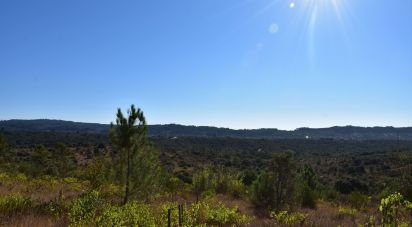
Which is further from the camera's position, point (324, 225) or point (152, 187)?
point (152, 187)

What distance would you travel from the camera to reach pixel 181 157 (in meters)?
64.9

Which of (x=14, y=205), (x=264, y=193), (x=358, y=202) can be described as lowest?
(x=358, y=202)

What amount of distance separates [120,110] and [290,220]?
7.42 m

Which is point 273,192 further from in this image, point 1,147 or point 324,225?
point 1,147

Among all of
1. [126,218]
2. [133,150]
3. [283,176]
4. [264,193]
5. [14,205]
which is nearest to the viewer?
[126,218]

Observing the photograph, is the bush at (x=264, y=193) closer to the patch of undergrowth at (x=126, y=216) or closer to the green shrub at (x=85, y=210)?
the patch of undergrowth at (x=126, y=216)

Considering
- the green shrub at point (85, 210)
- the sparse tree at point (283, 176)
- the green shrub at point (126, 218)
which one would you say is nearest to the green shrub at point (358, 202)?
the sparse tree at point (283, 176)

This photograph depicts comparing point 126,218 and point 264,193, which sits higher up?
point 126,218

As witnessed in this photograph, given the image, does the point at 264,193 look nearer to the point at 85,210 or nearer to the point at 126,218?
the point at 126,218

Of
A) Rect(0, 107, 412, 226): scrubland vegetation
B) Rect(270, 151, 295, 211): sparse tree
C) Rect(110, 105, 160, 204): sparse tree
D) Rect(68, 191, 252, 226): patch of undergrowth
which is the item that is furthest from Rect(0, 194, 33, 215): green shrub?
Rect(270, 151, 295, 211): sparse tree

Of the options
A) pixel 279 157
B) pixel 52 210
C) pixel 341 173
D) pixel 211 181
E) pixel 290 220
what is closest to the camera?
pixel 52 210

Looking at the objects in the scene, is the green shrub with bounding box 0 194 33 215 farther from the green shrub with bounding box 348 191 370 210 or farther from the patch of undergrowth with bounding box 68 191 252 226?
the green shrub with bounding box 348 191 370 210

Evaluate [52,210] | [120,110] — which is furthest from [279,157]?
[52,210]

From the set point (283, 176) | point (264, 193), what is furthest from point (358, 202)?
point (283, 176)
